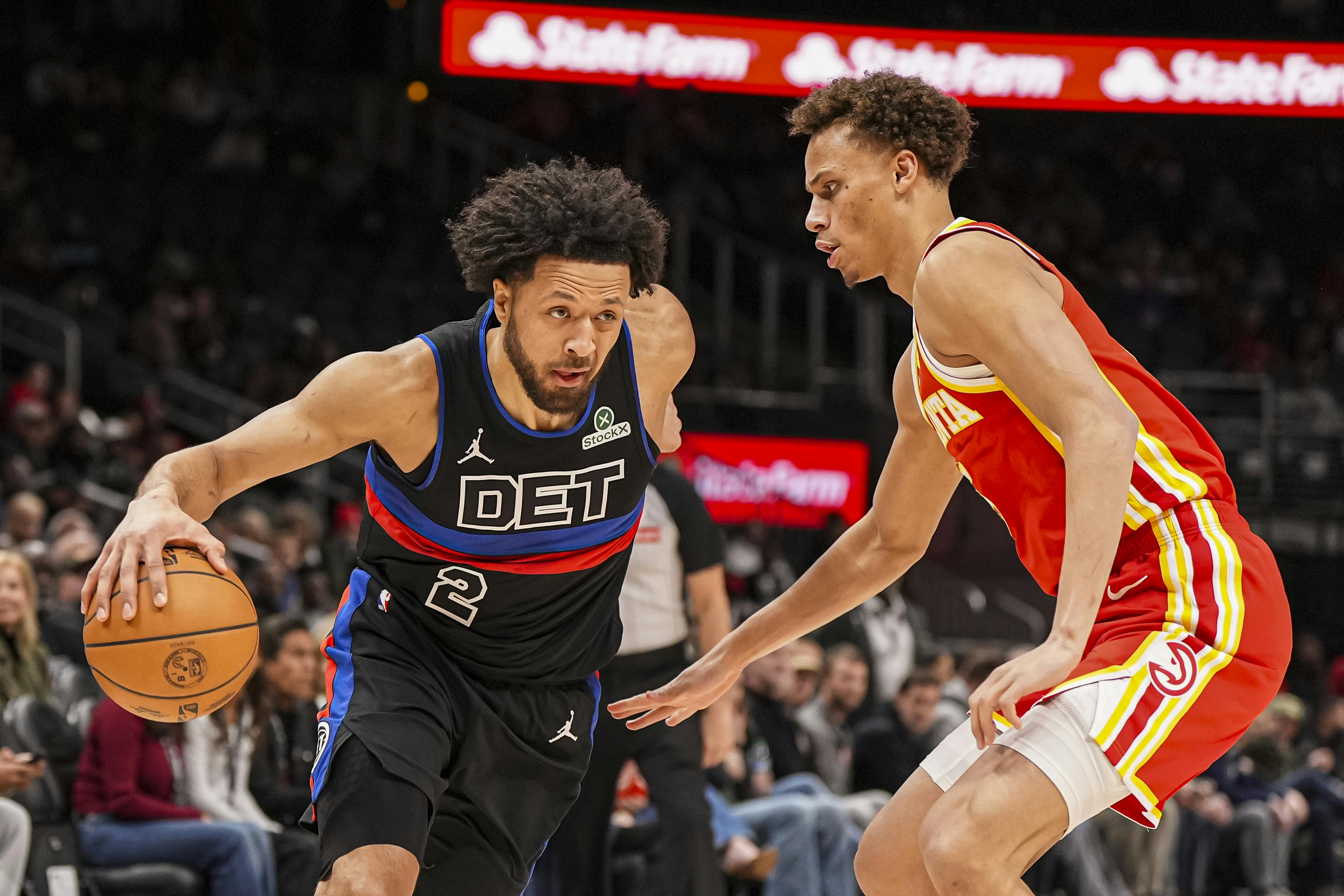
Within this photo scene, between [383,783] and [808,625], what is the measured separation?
42.5 inches

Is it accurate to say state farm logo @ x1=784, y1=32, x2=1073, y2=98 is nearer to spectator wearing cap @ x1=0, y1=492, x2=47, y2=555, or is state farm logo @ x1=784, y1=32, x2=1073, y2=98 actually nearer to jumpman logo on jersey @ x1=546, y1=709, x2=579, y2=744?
spectator wearing cap @ x1=0, y1=492, x2=47, y2=555

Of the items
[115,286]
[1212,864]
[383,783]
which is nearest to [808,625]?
[383,783]

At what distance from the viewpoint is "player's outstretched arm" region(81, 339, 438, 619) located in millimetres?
2789

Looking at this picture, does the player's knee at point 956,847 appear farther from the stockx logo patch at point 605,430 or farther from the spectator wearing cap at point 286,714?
the spectator wearing cap at point 286,714

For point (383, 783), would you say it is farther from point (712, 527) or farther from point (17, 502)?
point (17, 502)

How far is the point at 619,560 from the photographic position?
373 centimetres

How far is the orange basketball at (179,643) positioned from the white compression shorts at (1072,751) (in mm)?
1553

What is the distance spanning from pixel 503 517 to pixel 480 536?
2.8 inches

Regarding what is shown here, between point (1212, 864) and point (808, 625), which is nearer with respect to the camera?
point (808, 625)

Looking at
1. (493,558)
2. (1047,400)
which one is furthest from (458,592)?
(1047,400)

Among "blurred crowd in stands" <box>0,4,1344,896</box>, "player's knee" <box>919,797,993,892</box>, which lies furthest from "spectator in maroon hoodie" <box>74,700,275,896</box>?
"player's knee" <box>919,797,993,892</box>

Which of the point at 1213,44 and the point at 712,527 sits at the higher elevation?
the point at 1213,44

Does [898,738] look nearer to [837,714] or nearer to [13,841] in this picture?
[837,714]

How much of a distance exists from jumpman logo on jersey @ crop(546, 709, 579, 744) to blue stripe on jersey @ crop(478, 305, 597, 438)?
25.0 inches
